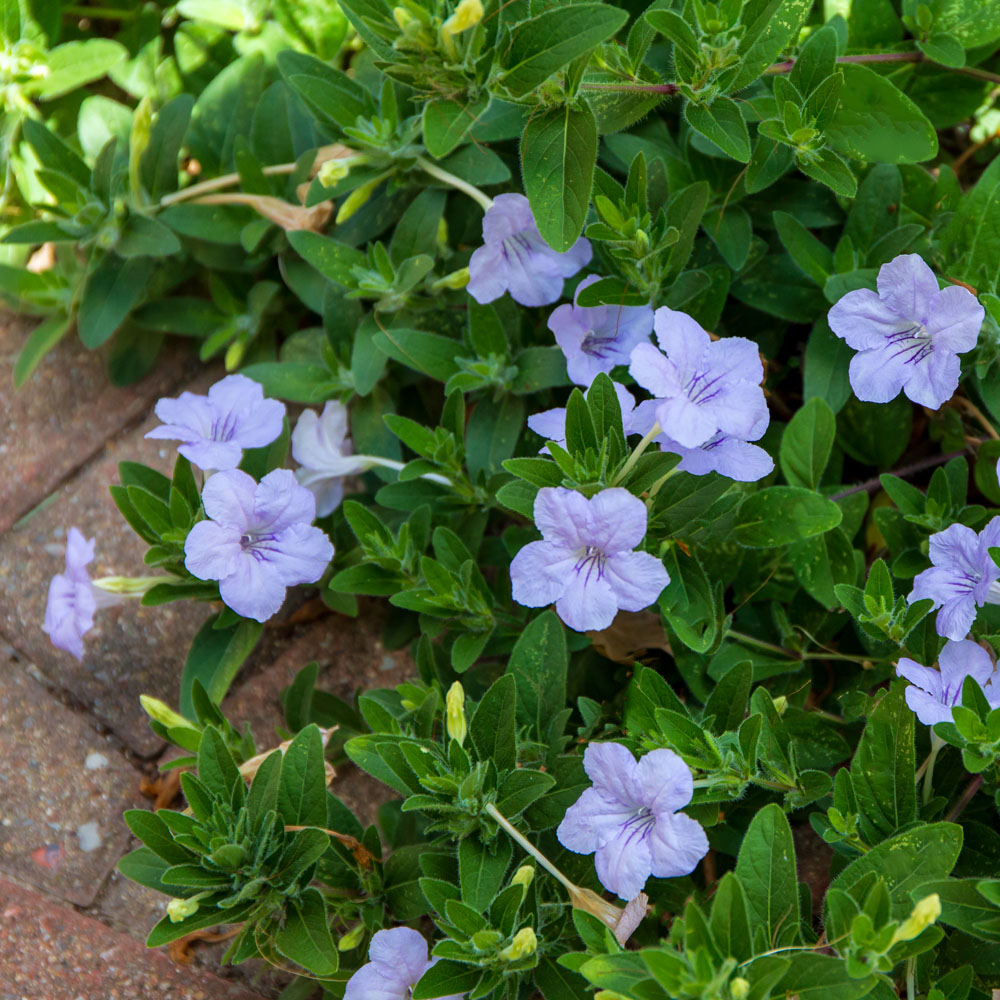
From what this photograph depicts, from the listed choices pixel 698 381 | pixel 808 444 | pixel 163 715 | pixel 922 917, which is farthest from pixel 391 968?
pixel 808 444

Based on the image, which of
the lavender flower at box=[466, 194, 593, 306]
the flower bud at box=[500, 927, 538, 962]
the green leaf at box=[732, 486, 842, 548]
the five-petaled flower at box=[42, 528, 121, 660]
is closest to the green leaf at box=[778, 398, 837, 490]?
the green leaf at box=[732, 486, 842, 548]

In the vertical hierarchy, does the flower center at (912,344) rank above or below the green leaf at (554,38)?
below

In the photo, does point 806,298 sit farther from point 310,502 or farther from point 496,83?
point 310,502

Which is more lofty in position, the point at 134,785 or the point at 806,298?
the point at 806,298

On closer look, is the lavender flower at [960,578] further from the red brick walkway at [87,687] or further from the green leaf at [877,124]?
the red brick walkway at [87,687]

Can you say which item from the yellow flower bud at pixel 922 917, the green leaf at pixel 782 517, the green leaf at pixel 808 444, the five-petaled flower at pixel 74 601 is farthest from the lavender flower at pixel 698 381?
the five-petaled flower at pixel 74 601

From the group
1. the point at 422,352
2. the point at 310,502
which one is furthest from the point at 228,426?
the point at 422,352
